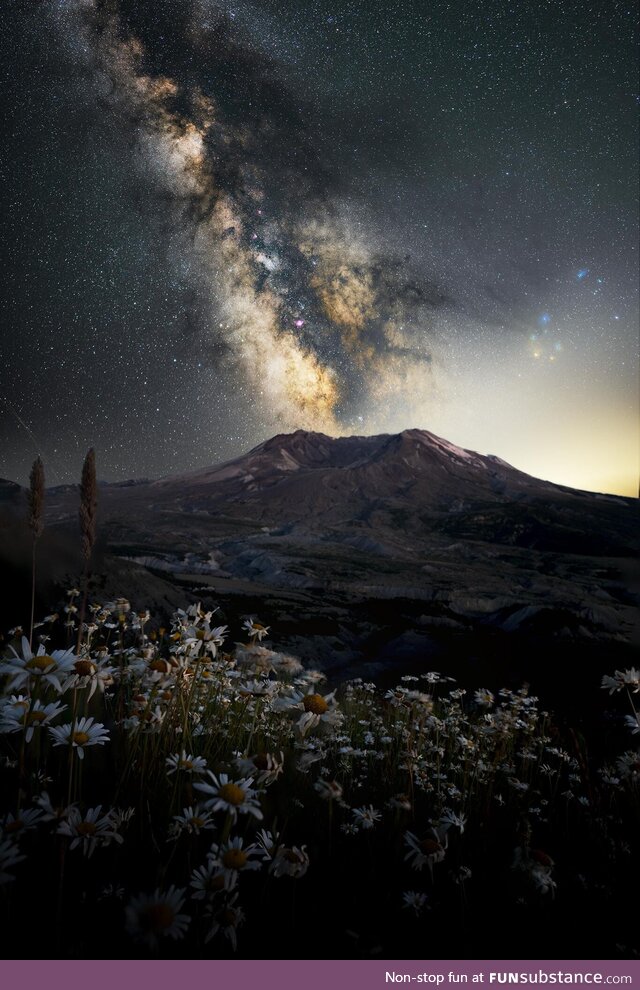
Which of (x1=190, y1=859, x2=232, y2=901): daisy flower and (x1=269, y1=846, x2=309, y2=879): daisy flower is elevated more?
(x1=190, y1=859, x2=232, y2=901): daisy flower

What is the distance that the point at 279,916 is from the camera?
2225mm

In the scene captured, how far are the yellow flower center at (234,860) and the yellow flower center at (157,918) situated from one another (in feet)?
0.84

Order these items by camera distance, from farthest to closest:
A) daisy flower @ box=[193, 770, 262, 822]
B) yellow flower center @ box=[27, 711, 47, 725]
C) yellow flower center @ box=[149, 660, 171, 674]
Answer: yellow flower center @ box=[149, 660, 171, 674] < yellow flower center @ box=[27, 711, 47, 725] < daisy flower @ box=[193, 770, 262, 822]

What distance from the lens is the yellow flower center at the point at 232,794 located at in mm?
1954

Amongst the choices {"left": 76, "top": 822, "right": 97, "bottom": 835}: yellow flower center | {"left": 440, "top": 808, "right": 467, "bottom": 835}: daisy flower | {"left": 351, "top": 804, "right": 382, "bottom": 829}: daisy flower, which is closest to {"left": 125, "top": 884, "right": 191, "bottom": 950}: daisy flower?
{"left": 76, "top": 822, "right": 97, "bottom": 835}: yellow flower center

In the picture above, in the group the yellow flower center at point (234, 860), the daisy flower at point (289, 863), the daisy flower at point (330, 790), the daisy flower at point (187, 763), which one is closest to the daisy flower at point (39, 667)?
the daisy flower at point (187, 763)

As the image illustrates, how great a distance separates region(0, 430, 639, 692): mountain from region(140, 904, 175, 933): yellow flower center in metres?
12.7

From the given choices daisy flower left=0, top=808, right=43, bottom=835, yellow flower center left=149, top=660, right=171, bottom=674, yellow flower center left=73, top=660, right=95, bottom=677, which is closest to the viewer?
daisy flower left=0, top=808, right=43, bottom=835

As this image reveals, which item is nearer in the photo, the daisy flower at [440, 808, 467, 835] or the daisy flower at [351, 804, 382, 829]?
the daisy flower at [351, 804, 382, 829]

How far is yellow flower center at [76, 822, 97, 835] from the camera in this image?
77.6 inches

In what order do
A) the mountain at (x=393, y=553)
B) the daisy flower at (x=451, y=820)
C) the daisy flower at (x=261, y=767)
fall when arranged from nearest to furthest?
1. the daisy flower at (x=261, y=767)
2. the daisy flower at (x=451, y=820)
3. the mountain at (x=393, y=553)

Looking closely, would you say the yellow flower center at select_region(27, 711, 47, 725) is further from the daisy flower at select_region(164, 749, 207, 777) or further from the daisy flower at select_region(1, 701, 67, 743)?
the daisy flower at select_region(164, 749, 207, 777)

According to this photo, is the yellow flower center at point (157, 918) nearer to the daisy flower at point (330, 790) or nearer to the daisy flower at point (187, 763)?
the daisy flower at point (187, 763)
